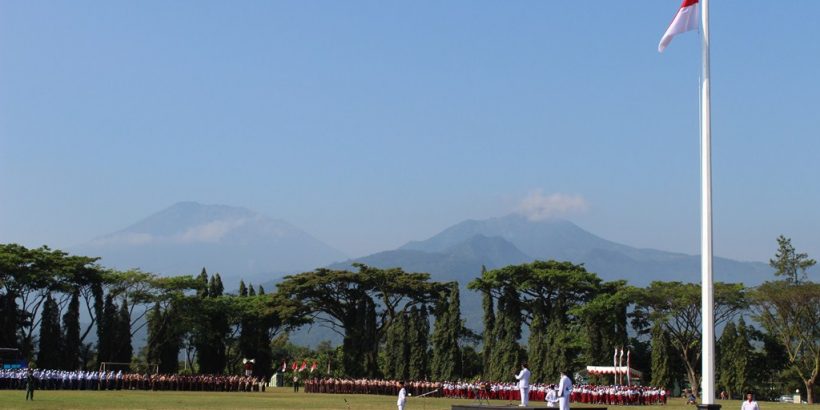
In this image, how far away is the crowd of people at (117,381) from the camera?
2048 inches

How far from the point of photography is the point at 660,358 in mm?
64312

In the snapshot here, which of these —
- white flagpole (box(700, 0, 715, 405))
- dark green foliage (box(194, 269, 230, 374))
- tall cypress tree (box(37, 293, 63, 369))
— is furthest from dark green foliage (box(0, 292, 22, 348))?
white flagpole (box(700, 0, 715, 405))

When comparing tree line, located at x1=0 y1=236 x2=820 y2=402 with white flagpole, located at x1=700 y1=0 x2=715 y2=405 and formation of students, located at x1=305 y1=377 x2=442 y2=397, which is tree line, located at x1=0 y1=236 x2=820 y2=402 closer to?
formation of students, located at x1=305 y1=377 x2=442 y2=397

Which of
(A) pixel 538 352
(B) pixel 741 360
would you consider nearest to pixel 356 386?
(A) pixel 538 352

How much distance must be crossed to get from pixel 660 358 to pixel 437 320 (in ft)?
48.9

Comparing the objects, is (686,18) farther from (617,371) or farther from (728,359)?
(728,359)

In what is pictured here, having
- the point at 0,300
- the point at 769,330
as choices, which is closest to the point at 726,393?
the point at 769,330

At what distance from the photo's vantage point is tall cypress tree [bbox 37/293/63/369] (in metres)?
66.1

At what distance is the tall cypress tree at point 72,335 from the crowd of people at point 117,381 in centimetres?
989

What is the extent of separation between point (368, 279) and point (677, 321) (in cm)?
2041

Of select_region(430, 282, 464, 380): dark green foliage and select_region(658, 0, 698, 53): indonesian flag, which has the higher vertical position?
select_region(658, 0, 698, 53): indonesian flag

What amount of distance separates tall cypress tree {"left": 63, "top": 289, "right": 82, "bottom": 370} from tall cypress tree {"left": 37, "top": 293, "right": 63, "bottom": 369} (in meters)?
0.63

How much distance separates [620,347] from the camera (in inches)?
2562

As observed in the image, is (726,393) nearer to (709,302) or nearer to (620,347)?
(620,347)
